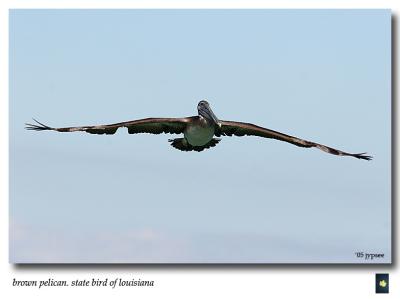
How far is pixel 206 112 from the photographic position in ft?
64.7

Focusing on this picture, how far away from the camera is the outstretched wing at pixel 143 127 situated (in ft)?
61.8

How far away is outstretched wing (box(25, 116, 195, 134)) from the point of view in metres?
18.8

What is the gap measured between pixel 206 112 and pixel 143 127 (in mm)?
1242

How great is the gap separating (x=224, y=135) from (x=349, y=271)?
3654mm

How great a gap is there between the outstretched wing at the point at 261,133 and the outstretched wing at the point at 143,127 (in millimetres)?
894

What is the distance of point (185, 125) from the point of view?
1977 cm
